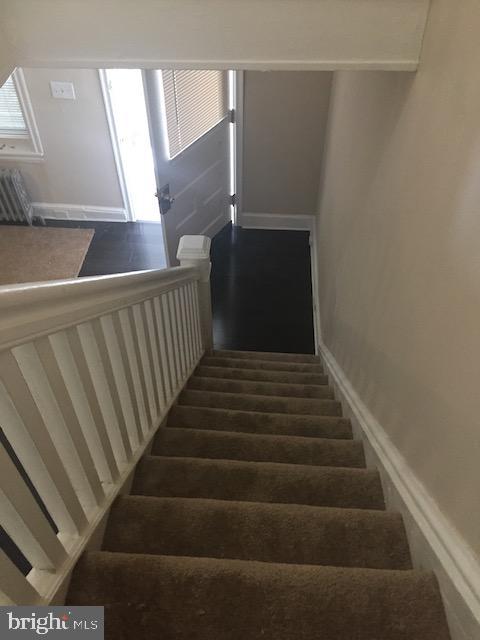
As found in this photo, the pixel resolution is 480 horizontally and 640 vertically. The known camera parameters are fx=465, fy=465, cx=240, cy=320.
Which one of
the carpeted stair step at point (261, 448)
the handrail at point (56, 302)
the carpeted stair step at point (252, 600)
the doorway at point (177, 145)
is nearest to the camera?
the handrail at point (56, 302)

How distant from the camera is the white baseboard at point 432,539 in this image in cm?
93

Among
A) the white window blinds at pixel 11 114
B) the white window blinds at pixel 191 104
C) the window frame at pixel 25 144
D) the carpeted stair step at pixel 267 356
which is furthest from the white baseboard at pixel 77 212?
the carpeted stair step at pixel 267 356

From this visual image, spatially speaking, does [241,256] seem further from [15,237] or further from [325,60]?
[325,60]

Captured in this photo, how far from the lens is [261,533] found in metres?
Result: 1.17

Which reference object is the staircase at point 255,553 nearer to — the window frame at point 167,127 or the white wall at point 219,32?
the white wall at point 219,32

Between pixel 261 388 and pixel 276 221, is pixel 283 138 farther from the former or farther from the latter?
pixel 261 388

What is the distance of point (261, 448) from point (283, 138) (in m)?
3.23

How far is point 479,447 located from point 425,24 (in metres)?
1.12

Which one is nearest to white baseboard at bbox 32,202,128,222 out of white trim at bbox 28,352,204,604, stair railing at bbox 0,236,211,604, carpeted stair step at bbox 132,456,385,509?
stair railing at bbox 0,236,211,604

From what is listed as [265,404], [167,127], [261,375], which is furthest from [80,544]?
[167,127]

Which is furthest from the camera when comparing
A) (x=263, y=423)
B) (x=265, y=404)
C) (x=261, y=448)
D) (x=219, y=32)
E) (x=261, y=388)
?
(x=261, y=388)

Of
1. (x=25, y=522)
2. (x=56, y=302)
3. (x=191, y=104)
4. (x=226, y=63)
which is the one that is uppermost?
(x=226, y=63)
